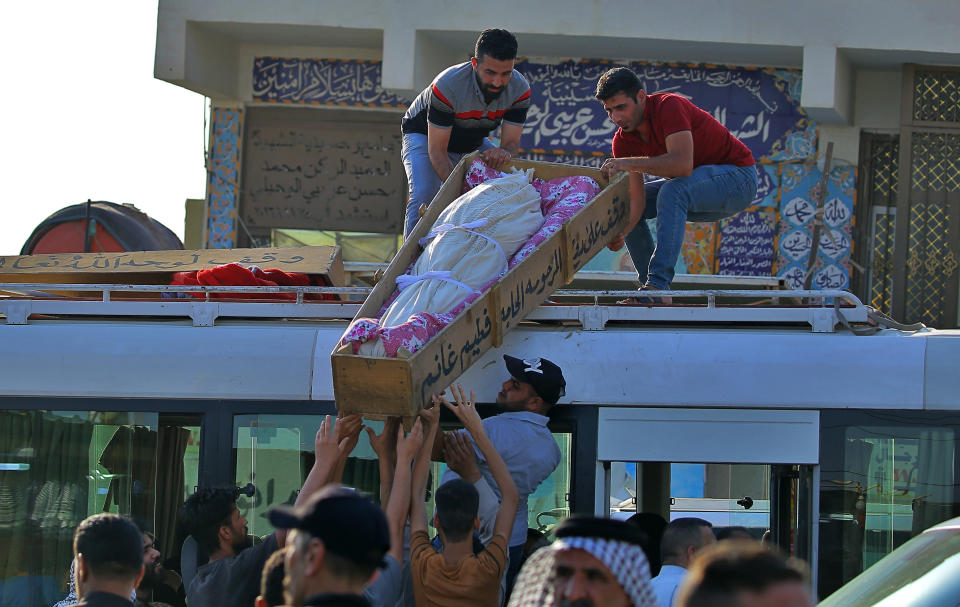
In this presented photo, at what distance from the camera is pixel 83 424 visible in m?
5.10

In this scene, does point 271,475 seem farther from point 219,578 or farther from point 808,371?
point 808,371

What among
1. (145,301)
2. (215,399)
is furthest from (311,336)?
(145,301)

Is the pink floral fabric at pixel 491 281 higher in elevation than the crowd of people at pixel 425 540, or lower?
higher

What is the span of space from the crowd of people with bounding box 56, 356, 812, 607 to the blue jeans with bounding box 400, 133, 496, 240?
63.6 inches

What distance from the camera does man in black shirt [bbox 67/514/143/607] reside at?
3332mm

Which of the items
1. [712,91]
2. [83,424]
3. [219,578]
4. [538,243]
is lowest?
[219,578]

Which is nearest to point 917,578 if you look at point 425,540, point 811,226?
point 425,540

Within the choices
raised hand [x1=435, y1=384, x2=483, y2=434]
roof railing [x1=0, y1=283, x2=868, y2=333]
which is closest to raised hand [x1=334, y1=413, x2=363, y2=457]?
raised hand [x1=435, y1=384, x2=483, y2=434]

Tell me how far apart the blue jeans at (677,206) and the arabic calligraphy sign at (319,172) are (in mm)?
7807

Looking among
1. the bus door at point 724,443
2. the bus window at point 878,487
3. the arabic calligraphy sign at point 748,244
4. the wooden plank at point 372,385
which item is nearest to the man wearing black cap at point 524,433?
the bus door at point 724,443

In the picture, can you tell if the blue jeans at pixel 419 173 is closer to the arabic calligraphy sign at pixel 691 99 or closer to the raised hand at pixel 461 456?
the raised hand at pixel 461 456

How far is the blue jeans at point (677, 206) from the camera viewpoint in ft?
19.0

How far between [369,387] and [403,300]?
516mm

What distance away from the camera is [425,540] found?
4.35 metres
